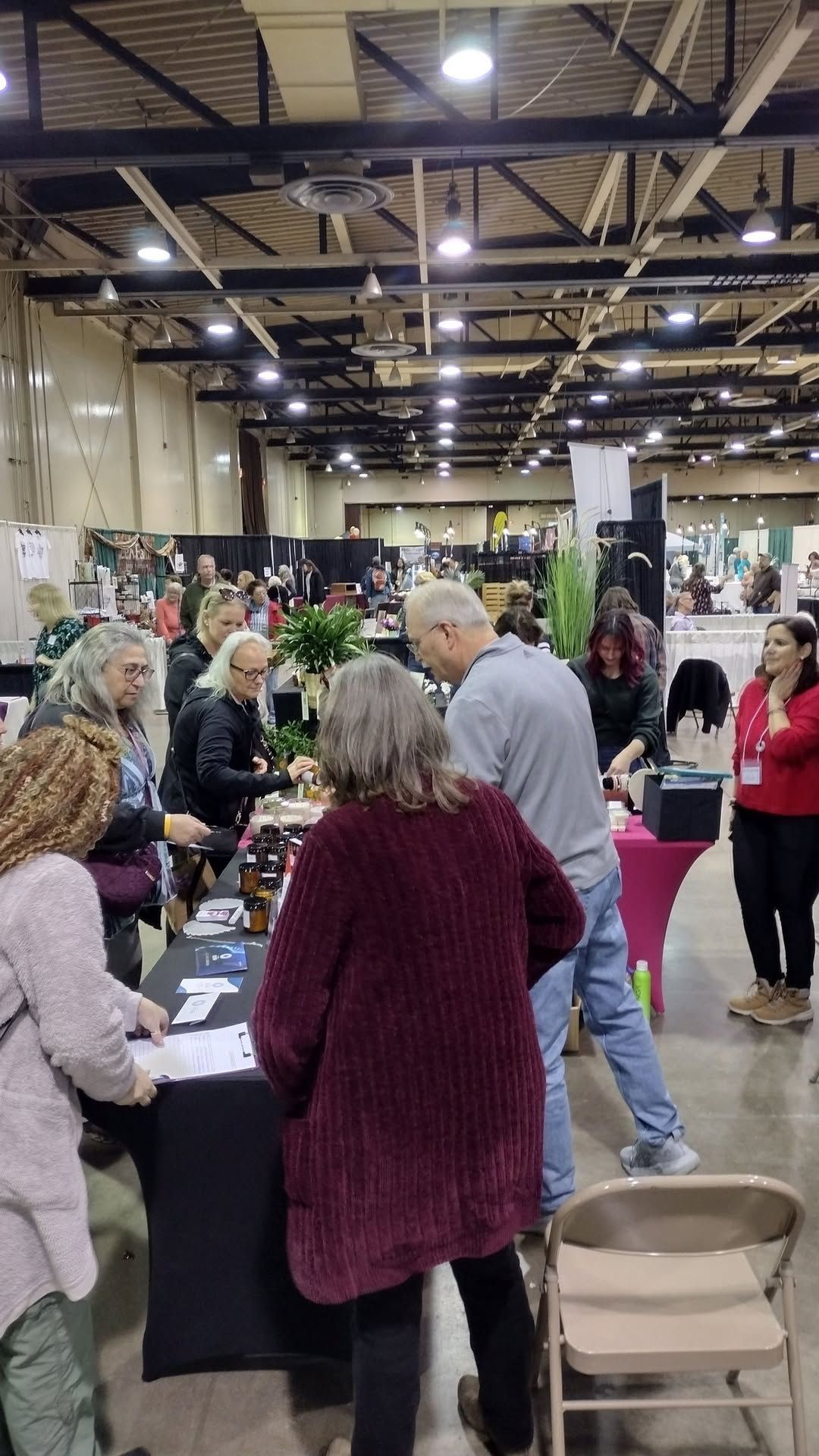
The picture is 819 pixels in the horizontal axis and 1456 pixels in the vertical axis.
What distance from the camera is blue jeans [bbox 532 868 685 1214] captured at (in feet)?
7.06

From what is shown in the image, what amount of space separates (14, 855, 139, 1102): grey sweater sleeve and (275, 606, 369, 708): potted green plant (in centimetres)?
231

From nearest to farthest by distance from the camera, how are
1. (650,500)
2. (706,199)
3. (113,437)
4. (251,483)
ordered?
(706,199) → (650,500) → (113,437) → (251,483)

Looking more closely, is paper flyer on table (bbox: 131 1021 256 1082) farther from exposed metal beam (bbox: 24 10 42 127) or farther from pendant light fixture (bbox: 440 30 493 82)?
exposed metal beam (bbox: 24 10 42 127)

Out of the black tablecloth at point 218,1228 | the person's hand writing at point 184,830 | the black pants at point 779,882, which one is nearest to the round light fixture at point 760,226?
the black pants at point 779,882

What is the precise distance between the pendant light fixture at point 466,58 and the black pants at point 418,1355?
4.25 metres

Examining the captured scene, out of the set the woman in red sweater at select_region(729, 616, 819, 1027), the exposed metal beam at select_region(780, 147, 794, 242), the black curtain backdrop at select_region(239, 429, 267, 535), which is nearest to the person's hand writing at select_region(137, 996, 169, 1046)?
the woman in red sweater at select_region(729, 616, 819, 1027)

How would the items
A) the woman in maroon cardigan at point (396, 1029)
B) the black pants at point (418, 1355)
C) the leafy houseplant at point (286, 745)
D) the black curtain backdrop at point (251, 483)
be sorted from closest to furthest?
the woman in maroon cardigan at point (396, 1029) → the black pants at point (418, 1355) → the leafy houseplant at point (286, 745) → the black curtain backdrop at point (251, 483)

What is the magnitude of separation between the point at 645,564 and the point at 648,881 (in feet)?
13.8

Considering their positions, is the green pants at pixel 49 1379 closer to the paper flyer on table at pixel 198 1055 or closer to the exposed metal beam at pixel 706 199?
the paper flyer on table at pixel 198 1055

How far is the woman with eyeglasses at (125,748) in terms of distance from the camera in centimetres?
234

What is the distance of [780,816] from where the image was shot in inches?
128

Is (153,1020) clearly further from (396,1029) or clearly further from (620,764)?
(620,764)

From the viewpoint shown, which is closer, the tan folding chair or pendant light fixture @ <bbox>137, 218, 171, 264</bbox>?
the tan folding chair

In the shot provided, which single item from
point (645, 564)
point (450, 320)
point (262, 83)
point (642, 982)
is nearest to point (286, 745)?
point (642, 982)
